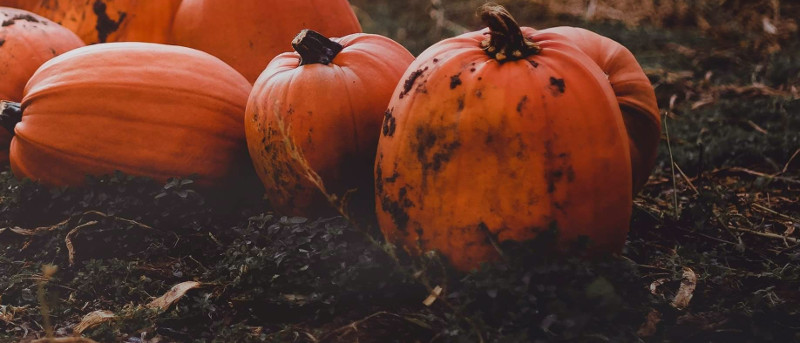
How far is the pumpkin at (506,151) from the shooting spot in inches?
83.4

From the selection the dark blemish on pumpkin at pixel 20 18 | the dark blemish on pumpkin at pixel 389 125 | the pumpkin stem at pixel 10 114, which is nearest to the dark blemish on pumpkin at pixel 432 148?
the dark blemish on pumpkin at pixel 389 125

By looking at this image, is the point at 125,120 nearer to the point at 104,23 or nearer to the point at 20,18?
the point at 20,18

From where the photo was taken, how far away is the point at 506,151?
2.12m

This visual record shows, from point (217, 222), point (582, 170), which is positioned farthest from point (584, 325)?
point (217, 222)

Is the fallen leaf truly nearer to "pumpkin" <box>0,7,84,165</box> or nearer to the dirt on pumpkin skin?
the dirt on pumpkin skin

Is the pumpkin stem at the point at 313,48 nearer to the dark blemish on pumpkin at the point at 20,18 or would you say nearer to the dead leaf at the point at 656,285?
the dead leaf at the point at 656,285

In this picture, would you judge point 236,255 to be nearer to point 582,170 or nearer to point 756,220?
point 582,170

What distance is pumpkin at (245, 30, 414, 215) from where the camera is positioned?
8.33ft

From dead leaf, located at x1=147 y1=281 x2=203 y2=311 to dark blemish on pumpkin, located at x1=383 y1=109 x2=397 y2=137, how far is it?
0.70 meters

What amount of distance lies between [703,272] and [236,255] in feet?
4.52

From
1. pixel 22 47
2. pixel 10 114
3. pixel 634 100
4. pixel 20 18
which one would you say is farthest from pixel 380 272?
pixel 20 18

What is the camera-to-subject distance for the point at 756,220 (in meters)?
2.91

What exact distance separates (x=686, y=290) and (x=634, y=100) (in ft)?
2.26

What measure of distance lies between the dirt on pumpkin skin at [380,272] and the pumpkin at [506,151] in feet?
0.11
